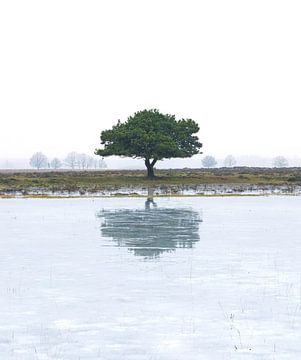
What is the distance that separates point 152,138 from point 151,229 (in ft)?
202

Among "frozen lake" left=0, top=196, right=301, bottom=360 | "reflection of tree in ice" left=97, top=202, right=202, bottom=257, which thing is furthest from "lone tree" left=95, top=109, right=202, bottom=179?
"frozen lake" left=0, top=196, right=301, bottom=360

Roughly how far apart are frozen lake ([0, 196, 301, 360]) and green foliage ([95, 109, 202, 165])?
199ft

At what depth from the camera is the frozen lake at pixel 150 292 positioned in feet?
38.8

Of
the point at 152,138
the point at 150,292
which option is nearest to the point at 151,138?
the point at 152,138

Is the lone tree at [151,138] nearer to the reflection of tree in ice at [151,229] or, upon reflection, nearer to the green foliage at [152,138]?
the green foliage at [152,138]

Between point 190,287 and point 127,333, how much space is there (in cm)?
466

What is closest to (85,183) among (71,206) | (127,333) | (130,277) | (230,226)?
(71,206)

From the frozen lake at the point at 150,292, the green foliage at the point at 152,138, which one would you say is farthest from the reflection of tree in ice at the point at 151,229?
the green foliage at the point at 152,138

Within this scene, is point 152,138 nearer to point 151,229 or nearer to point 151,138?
point 151,138

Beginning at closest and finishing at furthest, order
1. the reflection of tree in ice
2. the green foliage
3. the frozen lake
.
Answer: the frozen lake
the reflection of tree in ice
the green foliage

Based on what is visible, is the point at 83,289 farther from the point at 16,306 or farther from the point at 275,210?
the point at 275,210

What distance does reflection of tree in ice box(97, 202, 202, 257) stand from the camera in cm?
2511

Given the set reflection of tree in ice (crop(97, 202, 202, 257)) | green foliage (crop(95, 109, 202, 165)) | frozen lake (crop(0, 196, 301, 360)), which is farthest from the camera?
green foliage (crop(95, 109, 202, 165))

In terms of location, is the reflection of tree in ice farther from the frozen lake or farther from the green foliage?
the green foliage
